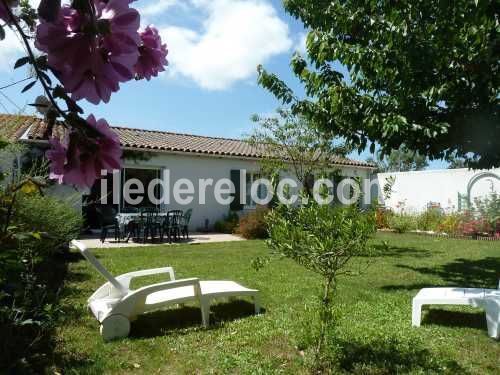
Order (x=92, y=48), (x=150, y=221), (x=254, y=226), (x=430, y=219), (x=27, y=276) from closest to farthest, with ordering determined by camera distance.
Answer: (x=92, y=48)
(x=27, y=276)
(x=150, y=221)
(x=254, y=226)
(x=430, y=219)

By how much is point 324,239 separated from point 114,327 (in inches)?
105

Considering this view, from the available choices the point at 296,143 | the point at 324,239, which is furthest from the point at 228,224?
the point at 324,239

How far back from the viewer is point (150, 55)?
1029 millimetres

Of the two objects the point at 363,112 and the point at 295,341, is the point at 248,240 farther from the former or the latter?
the point at 295,341

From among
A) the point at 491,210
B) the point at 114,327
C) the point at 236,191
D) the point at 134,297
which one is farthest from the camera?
the point at 236,191

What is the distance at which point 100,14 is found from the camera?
0.71 m

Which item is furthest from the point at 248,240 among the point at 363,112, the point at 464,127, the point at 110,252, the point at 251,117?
the point at 464,127

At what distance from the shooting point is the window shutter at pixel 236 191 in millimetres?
17953

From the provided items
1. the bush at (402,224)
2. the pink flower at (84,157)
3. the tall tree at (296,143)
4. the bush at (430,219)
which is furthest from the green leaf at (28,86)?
the bush at (430,219)

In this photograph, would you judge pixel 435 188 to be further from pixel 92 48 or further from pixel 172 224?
pixel 92 48

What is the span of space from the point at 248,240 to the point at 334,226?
1094 centimetres

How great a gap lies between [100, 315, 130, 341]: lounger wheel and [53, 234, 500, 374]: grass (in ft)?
0.33

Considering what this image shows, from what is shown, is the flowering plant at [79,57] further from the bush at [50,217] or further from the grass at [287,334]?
the bush at [50,217]

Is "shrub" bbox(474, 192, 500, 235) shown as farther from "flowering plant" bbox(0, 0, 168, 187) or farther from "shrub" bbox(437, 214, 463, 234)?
"flowering plant" bbox(0, 0, 168, 187)
